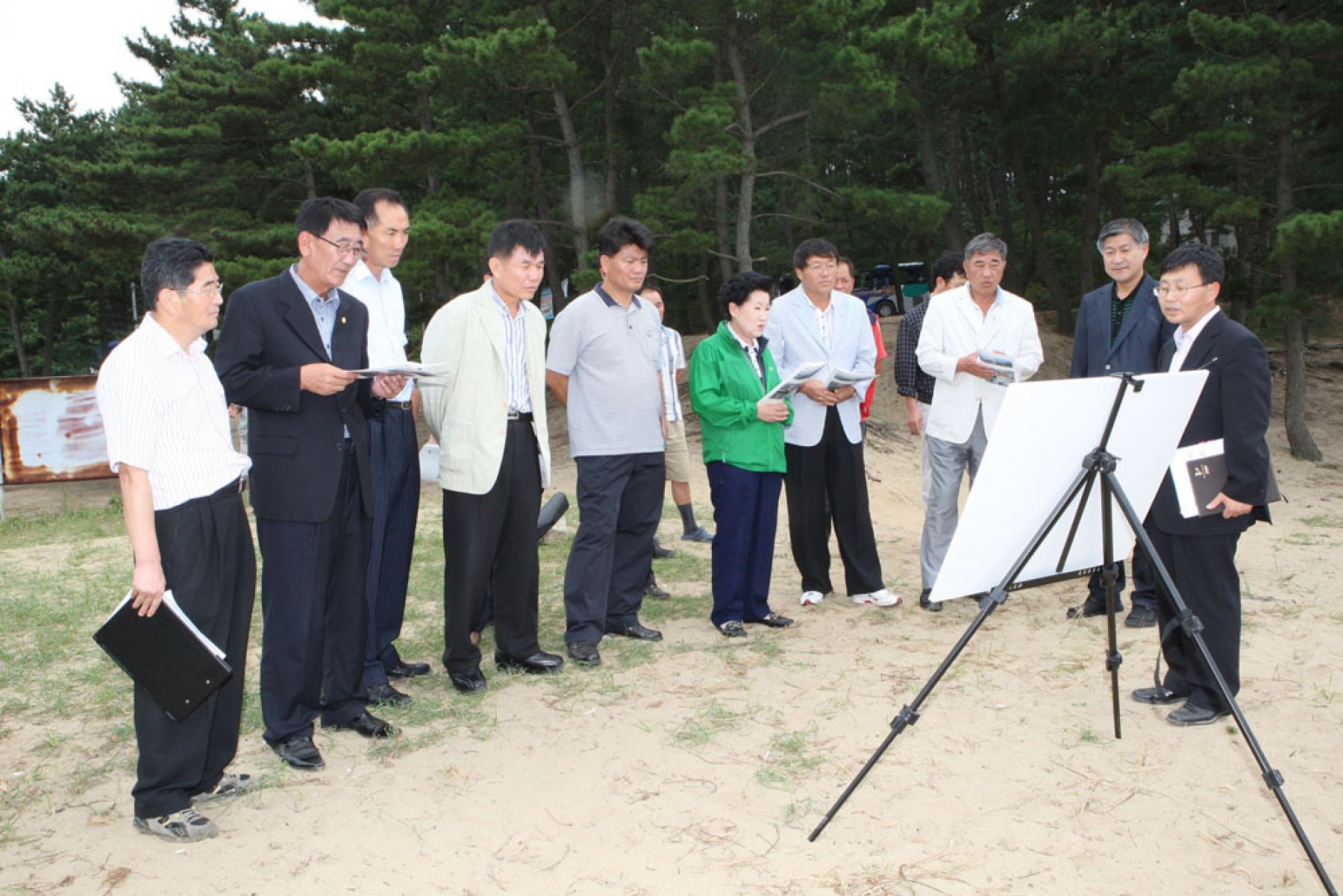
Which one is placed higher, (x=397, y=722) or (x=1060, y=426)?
(x=1060, y=426)

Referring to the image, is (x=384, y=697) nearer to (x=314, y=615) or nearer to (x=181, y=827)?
(x=314, y=615)

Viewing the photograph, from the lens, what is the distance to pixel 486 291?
426cm

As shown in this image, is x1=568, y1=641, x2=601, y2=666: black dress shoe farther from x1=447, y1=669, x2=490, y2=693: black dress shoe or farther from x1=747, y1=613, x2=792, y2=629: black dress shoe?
x1=747, y1=613, x2=792, y2=629: black dress shoe

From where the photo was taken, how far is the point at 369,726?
3.81 m

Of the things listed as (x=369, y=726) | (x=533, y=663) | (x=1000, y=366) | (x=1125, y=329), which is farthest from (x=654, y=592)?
(x=1125, y=329)

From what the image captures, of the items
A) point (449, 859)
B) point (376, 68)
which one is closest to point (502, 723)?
point (449, 859)

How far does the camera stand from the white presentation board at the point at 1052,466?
2943mm

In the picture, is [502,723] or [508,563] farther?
[508,563]

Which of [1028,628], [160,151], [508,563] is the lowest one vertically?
[1028,628]

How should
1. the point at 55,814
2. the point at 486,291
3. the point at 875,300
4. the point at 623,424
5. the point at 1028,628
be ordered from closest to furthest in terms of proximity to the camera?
the point at 55,814 → the point at 486,291 → the point at 623,424 → the point at 1028,628 → the point at 875,300

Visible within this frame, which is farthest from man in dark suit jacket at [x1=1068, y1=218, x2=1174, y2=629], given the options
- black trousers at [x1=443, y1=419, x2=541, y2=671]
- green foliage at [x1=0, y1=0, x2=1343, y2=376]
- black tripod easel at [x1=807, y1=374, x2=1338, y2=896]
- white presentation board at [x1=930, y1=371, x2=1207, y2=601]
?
green foliage at [x1=0, y1=0, x2=1343, y2=376]

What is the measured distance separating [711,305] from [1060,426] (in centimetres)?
2537

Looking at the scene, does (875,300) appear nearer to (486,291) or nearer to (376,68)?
(376,68)

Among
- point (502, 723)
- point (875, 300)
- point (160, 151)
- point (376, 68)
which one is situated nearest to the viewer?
point (502, 723)
